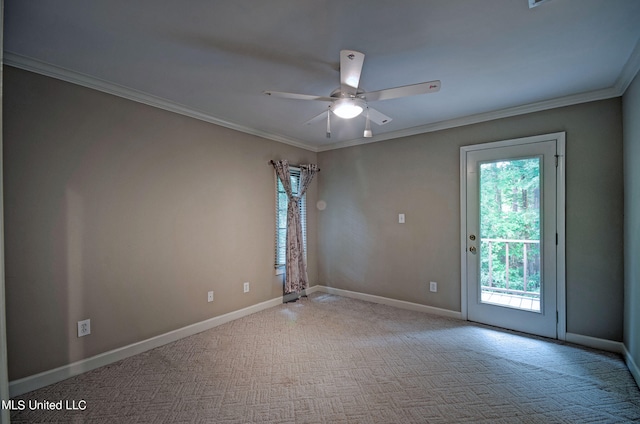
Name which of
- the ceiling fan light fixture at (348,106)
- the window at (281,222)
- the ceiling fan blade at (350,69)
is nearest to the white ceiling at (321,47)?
the ceiling fan blade at (350,69)

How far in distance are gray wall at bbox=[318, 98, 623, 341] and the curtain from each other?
52 centimetres

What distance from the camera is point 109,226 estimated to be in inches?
104

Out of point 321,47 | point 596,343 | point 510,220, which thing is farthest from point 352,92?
point 596,343

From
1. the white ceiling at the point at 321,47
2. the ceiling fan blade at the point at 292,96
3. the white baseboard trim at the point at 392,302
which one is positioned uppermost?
the white ceiling at the point at 321,47

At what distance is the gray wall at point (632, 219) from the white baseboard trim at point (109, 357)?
12.2 ft

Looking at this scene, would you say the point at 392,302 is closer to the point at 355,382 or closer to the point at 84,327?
the point at 355,382

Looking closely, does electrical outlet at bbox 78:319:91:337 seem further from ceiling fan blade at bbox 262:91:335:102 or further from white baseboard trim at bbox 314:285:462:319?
white baseboard trim at bbox 314:285:462:319

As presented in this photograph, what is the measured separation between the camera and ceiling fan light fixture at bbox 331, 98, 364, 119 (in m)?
2.23

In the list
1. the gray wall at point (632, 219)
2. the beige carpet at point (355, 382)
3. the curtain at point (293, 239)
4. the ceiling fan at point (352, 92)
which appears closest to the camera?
the ceiling fan at point (352, 92)

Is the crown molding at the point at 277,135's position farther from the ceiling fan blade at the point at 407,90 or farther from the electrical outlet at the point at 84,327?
the electrical outlet at the point at 84,327

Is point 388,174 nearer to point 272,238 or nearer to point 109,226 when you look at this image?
point 272,238

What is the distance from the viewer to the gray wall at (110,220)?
2219 millimetres

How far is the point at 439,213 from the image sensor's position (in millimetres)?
3781

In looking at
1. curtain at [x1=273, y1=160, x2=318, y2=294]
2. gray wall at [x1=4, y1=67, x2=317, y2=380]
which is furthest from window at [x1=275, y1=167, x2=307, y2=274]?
gray wall at [x1=4, y1=67, x2=317, y2=380]
